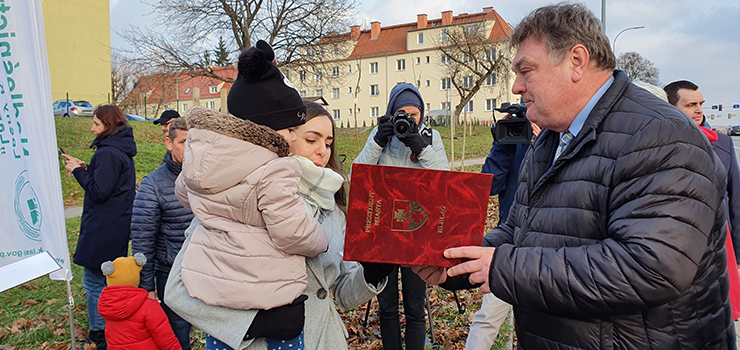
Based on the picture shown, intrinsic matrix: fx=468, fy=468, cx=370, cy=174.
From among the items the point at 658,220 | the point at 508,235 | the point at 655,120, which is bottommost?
the point at 508,235

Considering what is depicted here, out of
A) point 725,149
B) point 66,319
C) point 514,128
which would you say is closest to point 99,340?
point 66,319

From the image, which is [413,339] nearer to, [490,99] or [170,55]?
[170,55]

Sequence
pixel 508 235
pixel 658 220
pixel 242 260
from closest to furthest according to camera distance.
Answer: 1. pixel 658 220
2. pixel 242 260
3. pixel 508 235

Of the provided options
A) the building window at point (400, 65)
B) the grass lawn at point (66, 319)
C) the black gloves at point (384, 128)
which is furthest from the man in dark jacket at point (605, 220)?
the building window at point (400, 65)

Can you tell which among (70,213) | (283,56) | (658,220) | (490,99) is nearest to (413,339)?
(658,220)

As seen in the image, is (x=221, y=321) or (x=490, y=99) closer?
(x=221, y=321)

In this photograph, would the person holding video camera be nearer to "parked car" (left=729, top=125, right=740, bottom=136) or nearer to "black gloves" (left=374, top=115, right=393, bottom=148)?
"black gloves" (left=374, top=115, right=393, bottom=148)

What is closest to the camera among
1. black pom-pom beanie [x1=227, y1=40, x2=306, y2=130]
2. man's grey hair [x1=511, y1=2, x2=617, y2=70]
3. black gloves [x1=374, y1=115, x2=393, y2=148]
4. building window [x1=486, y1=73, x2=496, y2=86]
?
man's grey hair [x1=511, y1=2, x2=617, y2=70]

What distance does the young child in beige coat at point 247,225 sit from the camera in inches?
63.7

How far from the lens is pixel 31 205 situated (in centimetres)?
308

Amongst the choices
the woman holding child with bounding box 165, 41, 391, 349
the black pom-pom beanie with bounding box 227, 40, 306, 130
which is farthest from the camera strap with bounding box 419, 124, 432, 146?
the black pom-pom beanie with bounding box 227, 40, 306, 130

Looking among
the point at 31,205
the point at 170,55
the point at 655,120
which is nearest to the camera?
the point at 655,120

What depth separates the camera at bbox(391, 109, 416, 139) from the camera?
3527 mm

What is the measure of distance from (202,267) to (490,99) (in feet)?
155
